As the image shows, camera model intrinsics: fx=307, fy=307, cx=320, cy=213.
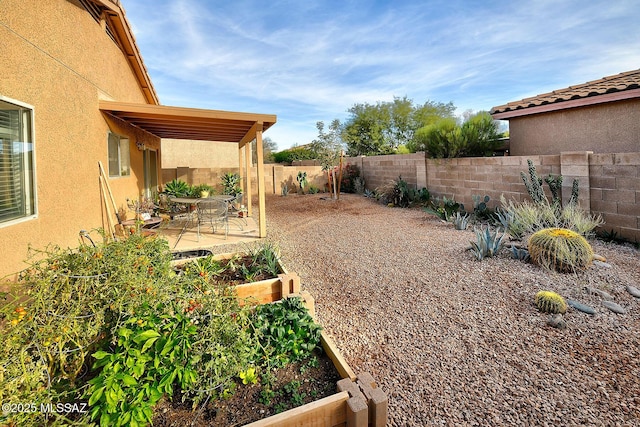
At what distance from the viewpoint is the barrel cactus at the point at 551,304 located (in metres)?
3.32

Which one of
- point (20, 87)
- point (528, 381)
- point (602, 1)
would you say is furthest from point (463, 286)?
point (602, 1)

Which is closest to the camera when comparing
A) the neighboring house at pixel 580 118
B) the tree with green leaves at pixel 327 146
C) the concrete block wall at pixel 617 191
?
the concrete block wall at pixel 617 191

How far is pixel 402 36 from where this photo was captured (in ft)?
37.8

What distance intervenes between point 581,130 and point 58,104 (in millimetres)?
10964

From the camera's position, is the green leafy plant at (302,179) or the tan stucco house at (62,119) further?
the green leafy plant at (302,179)

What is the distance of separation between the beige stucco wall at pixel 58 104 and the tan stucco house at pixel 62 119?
13mm

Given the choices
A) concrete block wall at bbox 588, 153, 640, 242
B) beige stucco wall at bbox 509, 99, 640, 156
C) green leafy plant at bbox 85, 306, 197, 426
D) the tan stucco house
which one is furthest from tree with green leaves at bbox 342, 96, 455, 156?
green leafy plant at bbox 85, 306, 197, 426

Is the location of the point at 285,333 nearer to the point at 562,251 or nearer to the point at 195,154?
the point at 562,251

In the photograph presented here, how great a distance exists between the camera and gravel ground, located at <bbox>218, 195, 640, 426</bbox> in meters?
2.18

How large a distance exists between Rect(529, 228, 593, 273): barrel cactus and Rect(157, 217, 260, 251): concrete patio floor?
525cm

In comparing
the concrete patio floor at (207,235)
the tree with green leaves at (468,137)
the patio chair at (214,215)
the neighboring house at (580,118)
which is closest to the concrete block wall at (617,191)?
the neighboring house at (580,118)

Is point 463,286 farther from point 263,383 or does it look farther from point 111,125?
point 111,125

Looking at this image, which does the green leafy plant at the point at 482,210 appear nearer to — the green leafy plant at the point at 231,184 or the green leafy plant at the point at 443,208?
the green leafy plant at the point at 443,208

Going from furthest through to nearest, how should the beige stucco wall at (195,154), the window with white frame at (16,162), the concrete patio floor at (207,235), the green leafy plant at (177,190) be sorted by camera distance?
1. the beige stucco wall at (195,154)
2. the green leafy plant at (177,190)
3. the concrete patio floor at (207,235)
4. the window with white frame at (16,162)
